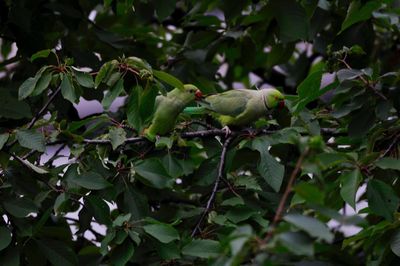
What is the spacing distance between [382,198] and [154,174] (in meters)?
0.60

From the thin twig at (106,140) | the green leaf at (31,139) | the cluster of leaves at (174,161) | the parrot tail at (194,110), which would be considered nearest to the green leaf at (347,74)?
the cluster of leaves at (174,161)

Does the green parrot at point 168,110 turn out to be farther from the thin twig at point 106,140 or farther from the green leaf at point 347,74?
the green leaf at point 347,74

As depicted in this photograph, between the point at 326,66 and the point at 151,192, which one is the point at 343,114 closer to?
the point at 326,66

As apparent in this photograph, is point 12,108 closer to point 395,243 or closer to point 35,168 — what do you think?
point 35,168

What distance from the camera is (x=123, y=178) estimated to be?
78.7 inches

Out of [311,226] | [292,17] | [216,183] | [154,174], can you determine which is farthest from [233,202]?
[311,226]

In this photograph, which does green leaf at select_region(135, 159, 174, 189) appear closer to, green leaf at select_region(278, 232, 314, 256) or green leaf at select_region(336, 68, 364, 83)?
green leaf at select_region(336, 68, 364, 83)

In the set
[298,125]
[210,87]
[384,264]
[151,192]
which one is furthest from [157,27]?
[384,264]

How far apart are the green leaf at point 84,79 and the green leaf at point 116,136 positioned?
16 centimetres

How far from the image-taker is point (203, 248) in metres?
1.73

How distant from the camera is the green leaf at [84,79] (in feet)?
6.15

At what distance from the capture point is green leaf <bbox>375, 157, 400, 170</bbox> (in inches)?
67.8

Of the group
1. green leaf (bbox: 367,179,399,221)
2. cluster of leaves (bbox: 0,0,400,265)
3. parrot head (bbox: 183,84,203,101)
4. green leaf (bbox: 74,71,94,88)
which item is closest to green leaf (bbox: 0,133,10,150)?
cluster of leaves (bbox: 0,0,400,265)

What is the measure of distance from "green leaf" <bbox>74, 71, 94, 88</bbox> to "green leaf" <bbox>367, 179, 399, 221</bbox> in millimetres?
752
